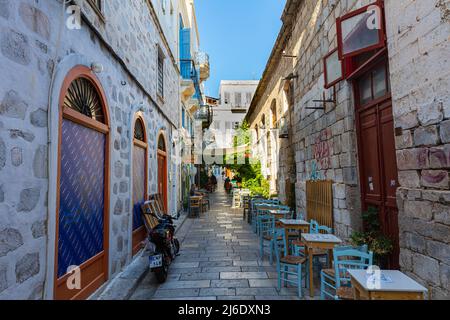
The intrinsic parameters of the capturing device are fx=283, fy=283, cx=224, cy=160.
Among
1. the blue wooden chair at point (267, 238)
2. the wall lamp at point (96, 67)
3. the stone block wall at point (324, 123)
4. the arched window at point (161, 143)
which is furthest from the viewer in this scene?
the arched window at point (161, 143)

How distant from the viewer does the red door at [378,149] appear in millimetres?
4075

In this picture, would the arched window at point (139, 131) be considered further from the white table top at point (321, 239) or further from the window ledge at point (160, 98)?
the white table top at point (321, 239)

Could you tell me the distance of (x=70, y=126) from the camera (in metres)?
3.38

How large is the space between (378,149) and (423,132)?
1.36 m

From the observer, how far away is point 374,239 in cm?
418

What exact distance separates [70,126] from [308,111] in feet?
18.5

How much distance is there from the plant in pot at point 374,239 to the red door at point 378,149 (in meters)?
0.09

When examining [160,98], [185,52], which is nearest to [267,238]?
[160,98]

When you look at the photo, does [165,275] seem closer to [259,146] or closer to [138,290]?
[138,290]

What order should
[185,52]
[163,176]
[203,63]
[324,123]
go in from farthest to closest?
[203,63] → [185,52] → [163,176] → [324,123]

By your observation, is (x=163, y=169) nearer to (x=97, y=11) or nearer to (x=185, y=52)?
(x=97, y=11)

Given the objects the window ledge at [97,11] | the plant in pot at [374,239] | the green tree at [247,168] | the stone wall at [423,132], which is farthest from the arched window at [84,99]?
the green tree at [247,168]

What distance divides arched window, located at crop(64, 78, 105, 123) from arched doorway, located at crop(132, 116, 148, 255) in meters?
1.68

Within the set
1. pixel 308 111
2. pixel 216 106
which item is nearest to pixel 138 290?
pixel 308 111
